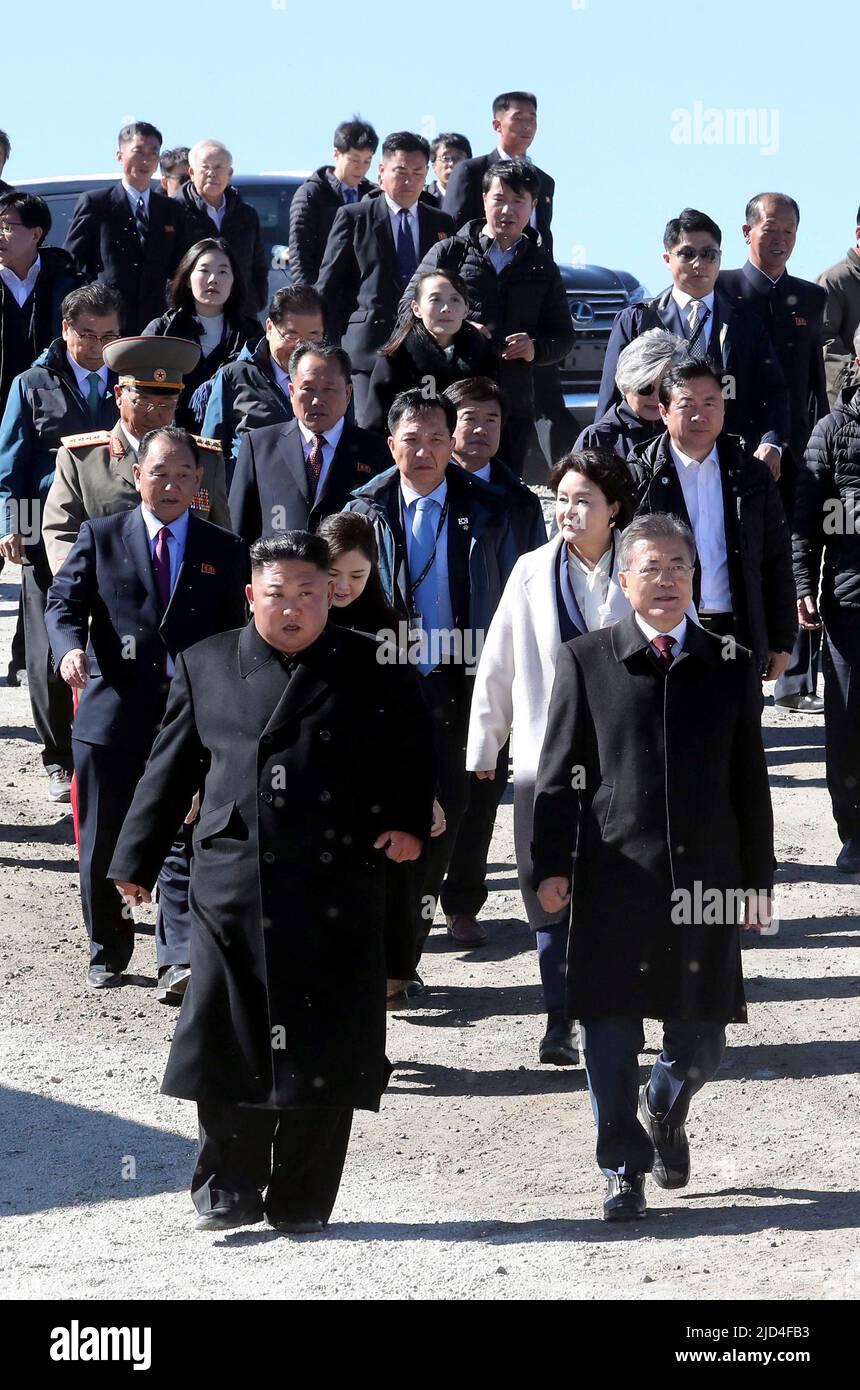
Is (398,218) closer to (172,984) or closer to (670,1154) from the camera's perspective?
(172,984)

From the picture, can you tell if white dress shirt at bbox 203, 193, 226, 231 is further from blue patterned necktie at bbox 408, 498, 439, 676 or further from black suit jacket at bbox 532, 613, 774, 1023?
black suit jacket at bbox 532, 613, 774, 1023

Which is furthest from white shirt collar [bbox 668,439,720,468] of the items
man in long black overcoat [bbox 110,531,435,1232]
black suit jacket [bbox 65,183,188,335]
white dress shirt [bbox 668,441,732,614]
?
black suit jacket [bbox 65,183,188,335]

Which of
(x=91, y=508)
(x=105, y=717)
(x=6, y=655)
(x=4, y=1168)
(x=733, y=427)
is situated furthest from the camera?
(x=6, y=655)

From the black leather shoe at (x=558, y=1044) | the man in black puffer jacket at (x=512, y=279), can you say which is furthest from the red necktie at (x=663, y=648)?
the man in black puffer jacket at (x=512, y=279)

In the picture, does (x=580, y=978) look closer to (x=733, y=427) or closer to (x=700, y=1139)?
(x=700, y=1139)

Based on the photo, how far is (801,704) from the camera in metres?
12.4

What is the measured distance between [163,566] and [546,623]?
1.52m

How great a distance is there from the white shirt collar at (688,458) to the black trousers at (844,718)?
1506 mm

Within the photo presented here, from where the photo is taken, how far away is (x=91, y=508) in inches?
336

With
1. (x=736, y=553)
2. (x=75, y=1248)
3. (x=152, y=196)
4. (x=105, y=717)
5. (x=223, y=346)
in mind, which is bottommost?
(x=75, y=1248)

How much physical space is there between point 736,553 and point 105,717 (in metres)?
2.41

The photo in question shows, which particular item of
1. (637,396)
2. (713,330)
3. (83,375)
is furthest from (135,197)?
(637,396)

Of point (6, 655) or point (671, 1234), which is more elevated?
point (6, 655)

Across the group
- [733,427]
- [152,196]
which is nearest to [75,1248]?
[733,427]
